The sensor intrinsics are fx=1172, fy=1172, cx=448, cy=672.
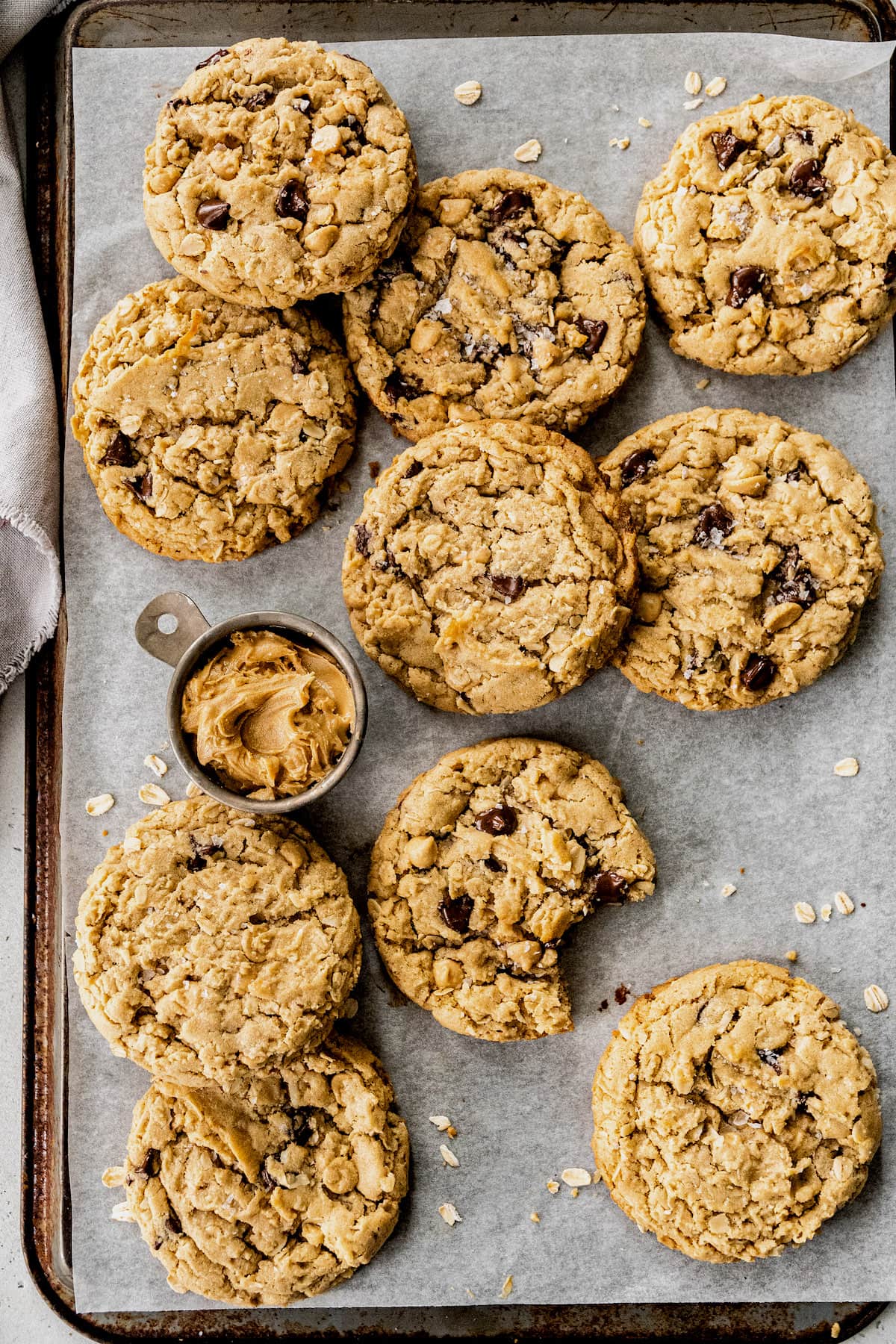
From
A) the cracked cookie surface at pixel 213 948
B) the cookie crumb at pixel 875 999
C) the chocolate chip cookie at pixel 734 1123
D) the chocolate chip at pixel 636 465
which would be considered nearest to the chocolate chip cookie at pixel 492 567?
the chocolate chip at pixel 636 465

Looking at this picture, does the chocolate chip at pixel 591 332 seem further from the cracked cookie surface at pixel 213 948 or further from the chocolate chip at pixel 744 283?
the cracked cookie surface at pixel 213 948

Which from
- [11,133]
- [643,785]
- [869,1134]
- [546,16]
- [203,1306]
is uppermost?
[11,133]

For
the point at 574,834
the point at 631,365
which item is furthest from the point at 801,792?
the point at 631,365

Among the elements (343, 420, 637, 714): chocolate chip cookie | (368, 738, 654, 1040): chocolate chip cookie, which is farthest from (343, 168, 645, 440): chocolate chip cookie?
(368, 738, 654, 1040): chocolate chip cookie

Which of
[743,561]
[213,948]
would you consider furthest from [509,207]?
[213,948]

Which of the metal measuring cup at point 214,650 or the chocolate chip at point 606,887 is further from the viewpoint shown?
the chocolate chip at point 606,887

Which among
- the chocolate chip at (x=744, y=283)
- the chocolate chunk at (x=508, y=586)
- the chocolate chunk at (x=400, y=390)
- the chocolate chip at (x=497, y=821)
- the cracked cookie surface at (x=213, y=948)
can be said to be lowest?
the chocolate chip at (x=497, y=821)

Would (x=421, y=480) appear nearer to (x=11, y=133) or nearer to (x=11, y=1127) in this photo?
(x=11, y=133)
